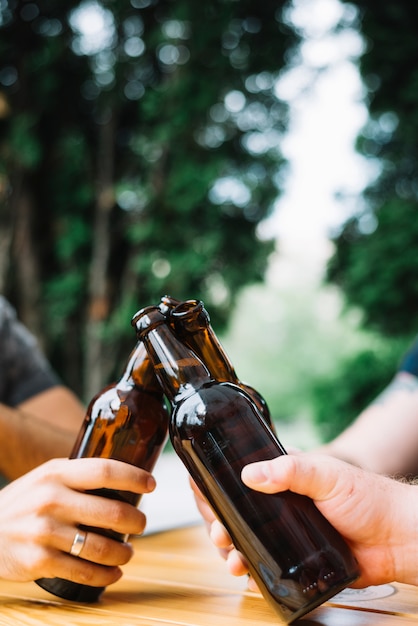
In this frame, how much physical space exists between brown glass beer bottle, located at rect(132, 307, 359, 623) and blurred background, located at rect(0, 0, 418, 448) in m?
3.33

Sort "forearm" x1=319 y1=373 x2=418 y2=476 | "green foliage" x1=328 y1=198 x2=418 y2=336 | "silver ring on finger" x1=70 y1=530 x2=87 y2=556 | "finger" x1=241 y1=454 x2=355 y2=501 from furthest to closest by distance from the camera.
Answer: "green foliage" x1=328 y1=198 x2=418 y2=336 → "forearm" x1=319 y1=373 x2=418 y2=476 → "silver ring on finger" x1=70 y1=530 x2=87 y2=556 → "finger" x1=241 y1=454 x2=355 y2=501

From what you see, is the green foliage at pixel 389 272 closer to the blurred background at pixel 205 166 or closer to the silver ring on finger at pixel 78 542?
the blurred background at pixel 205 166

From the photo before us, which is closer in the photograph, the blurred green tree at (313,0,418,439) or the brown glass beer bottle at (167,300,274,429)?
the brown glass beer bottle at (167,300,274,429)

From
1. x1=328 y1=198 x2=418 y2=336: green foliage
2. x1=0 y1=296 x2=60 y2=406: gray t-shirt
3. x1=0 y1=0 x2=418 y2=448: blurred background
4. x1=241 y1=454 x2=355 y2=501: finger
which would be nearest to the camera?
x1=241 y1=454 x2=355 y2=501: finger

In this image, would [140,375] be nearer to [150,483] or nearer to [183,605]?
[150,483]

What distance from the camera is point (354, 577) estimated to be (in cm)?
50

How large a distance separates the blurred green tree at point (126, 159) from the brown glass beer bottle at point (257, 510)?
334cm

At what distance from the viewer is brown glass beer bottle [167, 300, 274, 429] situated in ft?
1.87

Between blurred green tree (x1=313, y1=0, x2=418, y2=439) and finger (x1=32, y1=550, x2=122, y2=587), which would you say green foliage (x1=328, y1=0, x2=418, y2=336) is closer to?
blurred green tree (x1=313, y1=0, x2=418, y2=439)

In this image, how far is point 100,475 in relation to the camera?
559 millimetres

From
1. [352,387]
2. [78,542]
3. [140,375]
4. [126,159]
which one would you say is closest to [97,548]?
[78,542]

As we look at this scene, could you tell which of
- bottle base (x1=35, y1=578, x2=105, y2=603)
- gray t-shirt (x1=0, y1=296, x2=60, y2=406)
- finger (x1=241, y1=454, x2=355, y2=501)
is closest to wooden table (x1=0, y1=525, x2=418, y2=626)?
bottle base (x1=35, y1=578, x2=105, y2=603)

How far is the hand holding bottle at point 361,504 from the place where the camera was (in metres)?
0.48

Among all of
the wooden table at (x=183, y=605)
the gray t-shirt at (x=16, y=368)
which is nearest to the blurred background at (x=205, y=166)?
the gray t-shirt at (x=16, y=368)
